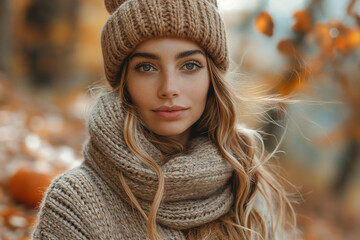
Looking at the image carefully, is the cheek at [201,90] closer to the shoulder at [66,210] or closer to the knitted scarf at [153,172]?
the knitted scarf at [153,172]

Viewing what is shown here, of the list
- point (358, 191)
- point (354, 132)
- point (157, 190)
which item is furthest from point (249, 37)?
point (157, 190)

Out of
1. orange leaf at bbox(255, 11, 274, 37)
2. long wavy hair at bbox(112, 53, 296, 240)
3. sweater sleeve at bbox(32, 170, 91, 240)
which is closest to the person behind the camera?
sweater sleeve at bbox(32, 170, 91, 240)

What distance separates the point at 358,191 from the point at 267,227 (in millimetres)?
5545

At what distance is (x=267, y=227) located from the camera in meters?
2.20

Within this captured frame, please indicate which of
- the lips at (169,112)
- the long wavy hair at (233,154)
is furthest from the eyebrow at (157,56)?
the lips at (169,112)

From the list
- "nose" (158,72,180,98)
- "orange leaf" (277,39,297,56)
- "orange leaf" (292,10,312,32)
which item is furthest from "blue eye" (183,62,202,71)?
"orange leaf" (292,10,312,32)

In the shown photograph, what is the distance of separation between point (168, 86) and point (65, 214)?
0.73 m

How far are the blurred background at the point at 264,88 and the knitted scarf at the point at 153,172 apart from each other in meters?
0.46

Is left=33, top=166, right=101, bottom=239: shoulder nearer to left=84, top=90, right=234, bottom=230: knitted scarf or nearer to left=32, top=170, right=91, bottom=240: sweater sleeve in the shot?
left=32, top=170, right=91, bottom=240: sweater sleeve

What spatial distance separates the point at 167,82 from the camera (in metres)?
1.78

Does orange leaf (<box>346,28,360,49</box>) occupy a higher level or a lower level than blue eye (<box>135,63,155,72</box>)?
higher

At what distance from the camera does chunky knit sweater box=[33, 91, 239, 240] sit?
172 cm

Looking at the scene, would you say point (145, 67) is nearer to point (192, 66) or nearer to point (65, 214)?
point (192, 66)

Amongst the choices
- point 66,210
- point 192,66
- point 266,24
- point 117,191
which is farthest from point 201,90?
point 266,24
